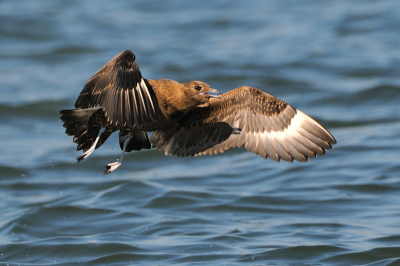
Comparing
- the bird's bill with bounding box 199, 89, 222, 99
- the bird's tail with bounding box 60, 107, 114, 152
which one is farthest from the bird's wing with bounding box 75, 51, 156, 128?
the bird's bill with bounding box 199, 89, 222, 99

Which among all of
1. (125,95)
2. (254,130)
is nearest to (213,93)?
(254,130)

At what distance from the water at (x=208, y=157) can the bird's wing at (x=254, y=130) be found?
45.1 inches

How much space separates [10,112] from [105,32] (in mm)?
4853

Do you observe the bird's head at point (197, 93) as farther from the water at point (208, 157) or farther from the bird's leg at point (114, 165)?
the water at point (208, 157)

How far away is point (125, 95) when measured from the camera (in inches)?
210

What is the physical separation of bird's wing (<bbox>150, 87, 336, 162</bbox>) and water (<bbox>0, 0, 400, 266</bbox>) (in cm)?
115

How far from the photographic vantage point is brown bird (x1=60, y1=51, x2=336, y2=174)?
19.2 feet

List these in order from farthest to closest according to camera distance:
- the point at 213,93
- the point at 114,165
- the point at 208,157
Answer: the point at 208,157 < the point at 114,165 < the point at 213,93

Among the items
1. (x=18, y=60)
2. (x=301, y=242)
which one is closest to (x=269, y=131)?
(x=301, y=242)

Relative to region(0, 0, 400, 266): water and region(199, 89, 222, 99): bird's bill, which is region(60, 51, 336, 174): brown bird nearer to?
region(199, 89, 222, 99): bird's bill

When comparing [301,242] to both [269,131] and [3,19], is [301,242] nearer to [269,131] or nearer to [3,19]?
[269,131]

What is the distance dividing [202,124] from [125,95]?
4.36ft

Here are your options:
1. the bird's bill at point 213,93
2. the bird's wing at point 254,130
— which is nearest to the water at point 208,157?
the bird's wing at point 254,130

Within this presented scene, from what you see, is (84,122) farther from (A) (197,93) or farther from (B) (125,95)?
(A) (197,93)
